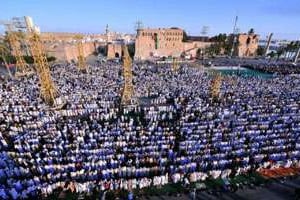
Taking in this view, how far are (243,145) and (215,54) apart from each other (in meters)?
72.1

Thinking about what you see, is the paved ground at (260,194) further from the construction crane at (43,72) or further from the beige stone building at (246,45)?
the beige stone building at (246,45)

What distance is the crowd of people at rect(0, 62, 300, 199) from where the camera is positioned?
16.9 m

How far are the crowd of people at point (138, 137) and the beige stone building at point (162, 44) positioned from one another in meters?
46.6

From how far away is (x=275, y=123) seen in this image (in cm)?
2522

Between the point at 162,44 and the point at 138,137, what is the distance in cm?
6537

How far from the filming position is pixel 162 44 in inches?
3314

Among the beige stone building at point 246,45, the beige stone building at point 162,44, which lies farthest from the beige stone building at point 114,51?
the beige stone building at point 246,45

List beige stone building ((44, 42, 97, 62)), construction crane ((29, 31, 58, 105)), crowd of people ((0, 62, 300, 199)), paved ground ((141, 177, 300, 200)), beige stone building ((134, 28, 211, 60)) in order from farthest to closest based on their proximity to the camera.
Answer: beige stone building ((134, 28, 211, 60))
beige stone building ((44, 42, 97, 62))
construction crane ((29, 31, 58, 105))
crowd of people ((0, 62, 300, 199))
paved ground ((141, 177, 300, 200))

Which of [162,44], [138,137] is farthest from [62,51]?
[138,137]

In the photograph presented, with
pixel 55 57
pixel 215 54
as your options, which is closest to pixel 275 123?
pixel 55 57

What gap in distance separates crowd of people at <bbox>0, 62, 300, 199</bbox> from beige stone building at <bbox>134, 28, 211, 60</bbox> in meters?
46.6

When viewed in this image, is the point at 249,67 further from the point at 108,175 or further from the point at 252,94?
the point at 108,175

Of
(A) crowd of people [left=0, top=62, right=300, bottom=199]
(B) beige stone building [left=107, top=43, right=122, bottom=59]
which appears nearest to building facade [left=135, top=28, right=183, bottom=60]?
(B) beige stone building [left=107, top=43, right=122, bottom=59]

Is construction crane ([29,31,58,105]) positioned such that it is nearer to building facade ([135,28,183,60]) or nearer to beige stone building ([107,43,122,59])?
building facade ([135,28,183,60])
